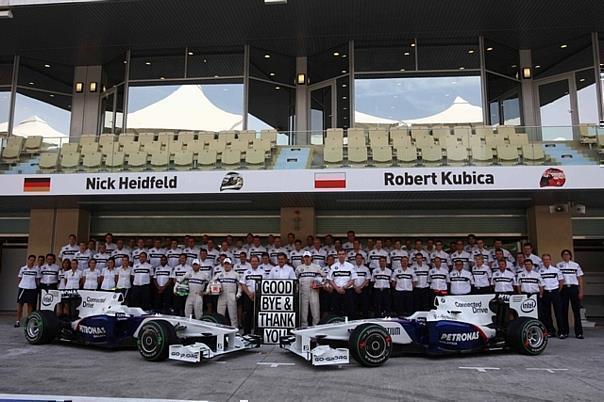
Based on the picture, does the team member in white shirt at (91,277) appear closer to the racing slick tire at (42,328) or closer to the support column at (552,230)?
the racing slick tire at (42,328)

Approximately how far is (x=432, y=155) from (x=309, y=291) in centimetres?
469

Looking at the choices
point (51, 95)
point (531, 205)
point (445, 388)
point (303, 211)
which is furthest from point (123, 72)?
point (445, 388)

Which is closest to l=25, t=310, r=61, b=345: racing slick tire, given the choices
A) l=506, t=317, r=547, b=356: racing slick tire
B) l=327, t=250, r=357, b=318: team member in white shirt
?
l=327, t=250, r=357, b=318: team member in white shirt

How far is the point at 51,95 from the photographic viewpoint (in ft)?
62.4

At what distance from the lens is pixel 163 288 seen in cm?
1273

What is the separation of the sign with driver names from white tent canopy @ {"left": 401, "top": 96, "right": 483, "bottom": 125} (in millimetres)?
8282

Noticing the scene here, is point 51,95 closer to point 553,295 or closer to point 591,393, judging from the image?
Answer: point 553,295

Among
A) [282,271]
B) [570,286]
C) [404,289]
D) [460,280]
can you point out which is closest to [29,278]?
[282,271]

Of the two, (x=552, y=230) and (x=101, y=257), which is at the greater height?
(x=552, y=230)

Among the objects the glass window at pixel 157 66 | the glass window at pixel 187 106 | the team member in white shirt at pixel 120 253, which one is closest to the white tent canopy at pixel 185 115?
the glass window at pixel 187 106

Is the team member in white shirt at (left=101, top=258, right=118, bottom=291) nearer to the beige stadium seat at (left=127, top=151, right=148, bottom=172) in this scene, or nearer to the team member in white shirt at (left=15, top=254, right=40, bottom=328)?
the team member in white shirt at (left=15, top=254, right=40, bottom=328)

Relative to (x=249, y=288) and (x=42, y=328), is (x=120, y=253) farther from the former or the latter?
(x=249, y=288)

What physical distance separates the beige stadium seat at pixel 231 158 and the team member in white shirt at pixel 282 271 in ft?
10.6

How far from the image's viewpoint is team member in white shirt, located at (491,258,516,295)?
461 inches
